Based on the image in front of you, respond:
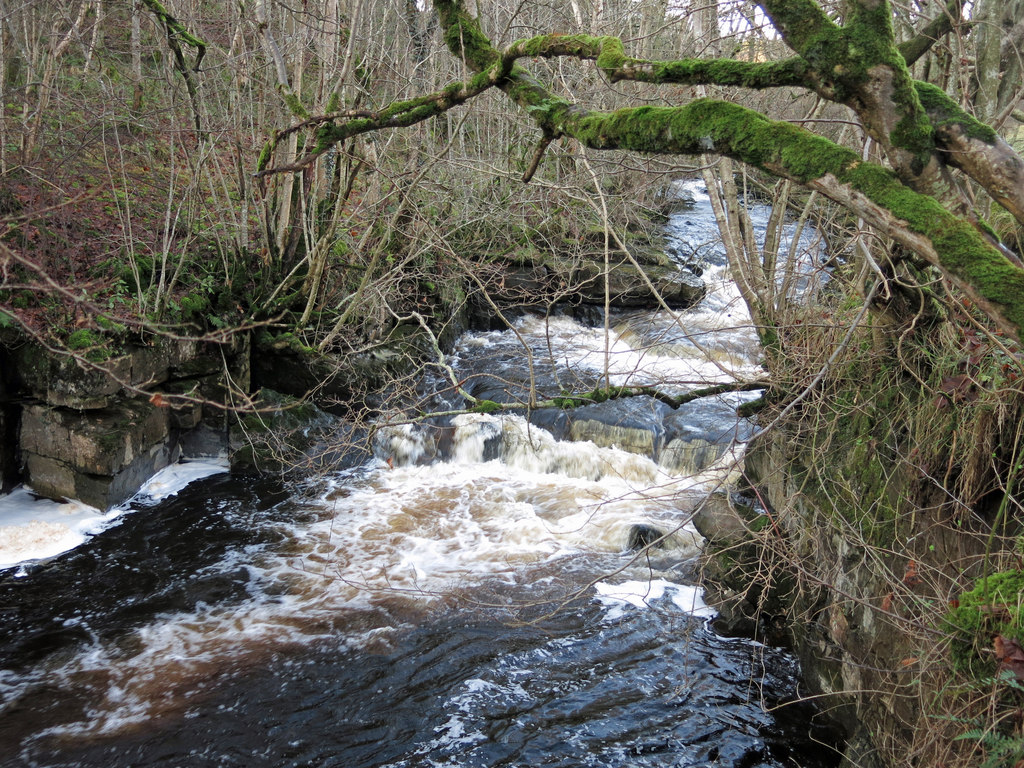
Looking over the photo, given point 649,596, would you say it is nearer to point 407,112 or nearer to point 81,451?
point 407,112

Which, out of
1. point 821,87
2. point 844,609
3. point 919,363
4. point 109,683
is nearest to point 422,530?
point 109,683

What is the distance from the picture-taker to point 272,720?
4.91 m

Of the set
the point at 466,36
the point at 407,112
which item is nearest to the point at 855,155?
the point at 466,36

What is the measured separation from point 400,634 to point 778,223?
5.18 meters

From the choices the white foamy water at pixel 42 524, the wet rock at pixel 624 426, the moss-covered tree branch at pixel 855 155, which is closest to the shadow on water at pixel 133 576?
the white foamy water at pixel 42 524

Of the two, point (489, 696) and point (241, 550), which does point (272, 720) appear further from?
Result: point (241, 550)

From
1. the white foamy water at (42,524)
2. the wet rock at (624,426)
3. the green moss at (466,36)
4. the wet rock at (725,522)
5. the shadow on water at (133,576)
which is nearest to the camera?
the green moss at (466,36)

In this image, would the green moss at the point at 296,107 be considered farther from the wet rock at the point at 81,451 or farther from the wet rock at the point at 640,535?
the wet rock at the point at 640,535

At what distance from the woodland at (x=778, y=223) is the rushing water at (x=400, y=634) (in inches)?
38.6

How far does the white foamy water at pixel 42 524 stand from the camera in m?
6.80

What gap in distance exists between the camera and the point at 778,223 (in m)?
6.59

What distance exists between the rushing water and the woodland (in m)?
0.98

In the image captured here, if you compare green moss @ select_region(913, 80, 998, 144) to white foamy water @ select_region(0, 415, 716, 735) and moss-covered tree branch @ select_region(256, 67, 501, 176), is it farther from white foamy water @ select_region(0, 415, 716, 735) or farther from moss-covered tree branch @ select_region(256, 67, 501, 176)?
white foamy water @ select_region(0, 415, 716, 735)

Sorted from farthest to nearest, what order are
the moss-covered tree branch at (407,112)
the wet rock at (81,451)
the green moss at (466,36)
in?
the wet rock at (81,451) → the green moss at (466,36) → the moss-covered tree branch at (407,112)
